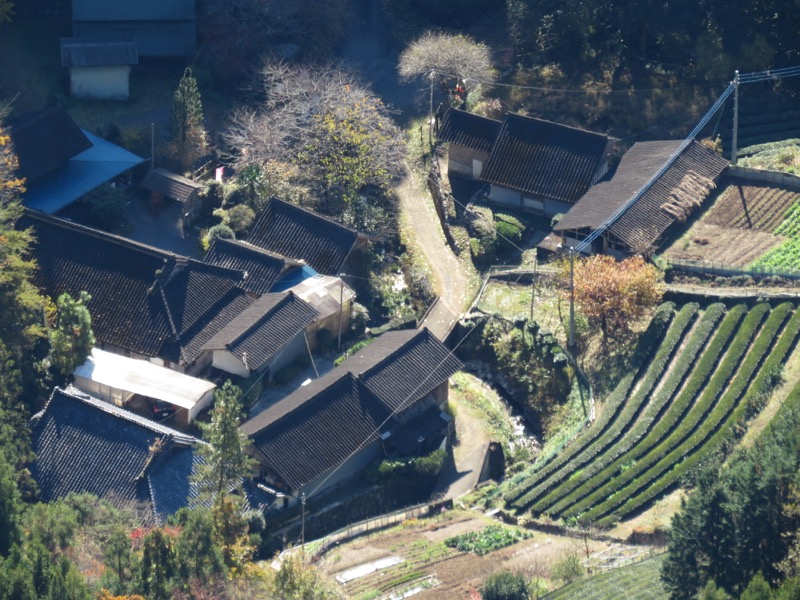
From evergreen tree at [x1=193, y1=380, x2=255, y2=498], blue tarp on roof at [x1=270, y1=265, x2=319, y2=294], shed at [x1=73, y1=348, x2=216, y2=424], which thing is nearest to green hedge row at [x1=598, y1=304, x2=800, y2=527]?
evergreen tree at [x1=193, y1=380, x2=255, y2=498]

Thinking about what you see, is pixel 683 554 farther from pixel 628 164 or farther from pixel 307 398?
pixel 628 164

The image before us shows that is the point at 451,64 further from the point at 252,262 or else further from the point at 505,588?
the point at 505,588

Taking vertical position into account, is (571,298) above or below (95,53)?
below

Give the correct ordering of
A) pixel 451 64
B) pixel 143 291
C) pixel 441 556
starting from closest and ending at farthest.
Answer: pixel 441 556, pixel 143 291, pixel 451 64

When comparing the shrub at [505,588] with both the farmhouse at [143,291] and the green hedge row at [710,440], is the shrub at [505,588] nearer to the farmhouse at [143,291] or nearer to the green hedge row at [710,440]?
the green hedge row at [710,440]

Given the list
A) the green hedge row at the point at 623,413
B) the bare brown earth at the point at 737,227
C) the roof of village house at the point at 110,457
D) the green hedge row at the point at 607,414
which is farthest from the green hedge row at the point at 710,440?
the roof of village house at the point at 110,457

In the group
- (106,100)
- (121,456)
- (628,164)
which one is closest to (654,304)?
(628,164)

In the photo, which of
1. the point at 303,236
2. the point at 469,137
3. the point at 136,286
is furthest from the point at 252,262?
the point at 469,137
